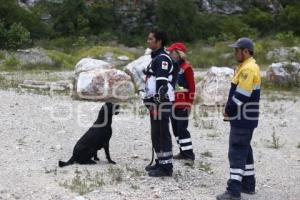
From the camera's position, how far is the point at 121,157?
8844mm

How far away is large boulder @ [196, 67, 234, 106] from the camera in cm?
1478

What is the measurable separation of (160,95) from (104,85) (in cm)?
795

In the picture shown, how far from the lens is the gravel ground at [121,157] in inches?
278

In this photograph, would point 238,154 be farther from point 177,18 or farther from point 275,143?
point 177,18

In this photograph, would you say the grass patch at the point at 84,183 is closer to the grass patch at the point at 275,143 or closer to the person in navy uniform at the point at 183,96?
the person in navy uniform at the point at 183,96

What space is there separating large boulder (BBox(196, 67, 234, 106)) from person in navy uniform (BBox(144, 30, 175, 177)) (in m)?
7.34

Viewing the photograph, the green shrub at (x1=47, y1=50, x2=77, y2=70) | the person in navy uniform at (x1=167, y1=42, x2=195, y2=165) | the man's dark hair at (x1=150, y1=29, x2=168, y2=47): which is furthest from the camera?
the green shrub at (x1=47, y1=50, x2=77, y2=70)

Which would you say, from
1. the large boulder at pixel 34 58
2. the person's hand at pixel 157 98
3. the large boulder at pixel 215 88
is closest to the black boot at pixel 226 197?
the person's hand at pixel 157 98

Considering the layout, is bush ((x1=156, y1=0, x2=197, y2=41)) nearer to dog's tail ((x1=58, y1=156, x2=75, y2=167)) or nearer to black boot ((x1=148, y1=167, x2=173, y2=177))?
dog's tail ((x1=58, y1=156, x2=75, y2=167))

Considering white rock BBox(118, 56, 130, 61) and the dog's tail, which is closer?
the dog's tail

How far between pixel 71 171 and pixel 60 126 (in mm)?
3336

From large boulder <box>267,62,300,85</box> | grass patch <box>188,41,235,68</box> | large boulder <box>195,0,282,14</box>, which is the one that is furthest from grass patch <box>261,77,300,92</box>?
large boulder <box>195,0,282,14</box>

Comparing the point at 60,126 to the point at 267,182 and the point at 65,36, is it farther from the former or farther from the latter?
the point at 65,36

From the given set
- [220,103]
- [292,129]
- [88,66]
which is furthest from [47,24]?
[292,129]
